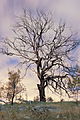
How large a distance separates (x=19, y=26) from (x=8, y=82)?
19862 millimetres

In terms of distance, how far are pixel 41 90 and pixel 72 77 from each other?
4.15 metres

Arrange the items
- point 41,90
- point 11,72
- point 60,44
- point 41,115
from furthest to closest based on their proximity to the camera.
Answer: point 11,72
point 60,44
point 41,90
point 41,115

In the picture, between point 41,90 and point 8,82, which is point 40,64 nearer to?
point 41,90

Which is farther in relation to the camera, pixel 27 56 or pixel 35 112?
pixel 27 56

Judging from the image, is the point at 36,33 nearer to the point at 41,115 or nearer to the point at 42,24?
the point at 42,24

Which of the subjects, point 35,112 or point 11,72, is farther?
point 11,72

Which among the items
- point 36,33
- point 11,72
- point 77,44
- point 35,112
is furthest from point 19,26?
point 35,112

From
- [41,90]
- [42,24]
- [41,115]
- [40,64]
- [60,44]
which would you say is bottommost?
[41,115]

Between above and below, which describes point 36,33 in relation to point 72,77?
above

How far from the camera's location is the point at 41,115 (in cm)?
813

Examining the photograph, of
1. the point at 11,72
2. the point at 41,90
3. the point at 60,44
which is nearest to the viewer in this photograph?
the point at 41,90

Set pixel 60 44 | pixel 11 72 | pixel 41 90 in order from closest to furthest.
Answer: pixel 41 90, pixel 60 44, pixel 11 72

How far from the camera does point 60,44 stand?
30672mm

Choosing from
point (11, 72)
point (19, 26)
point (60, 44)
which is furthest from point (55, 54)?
point (11, 72)
